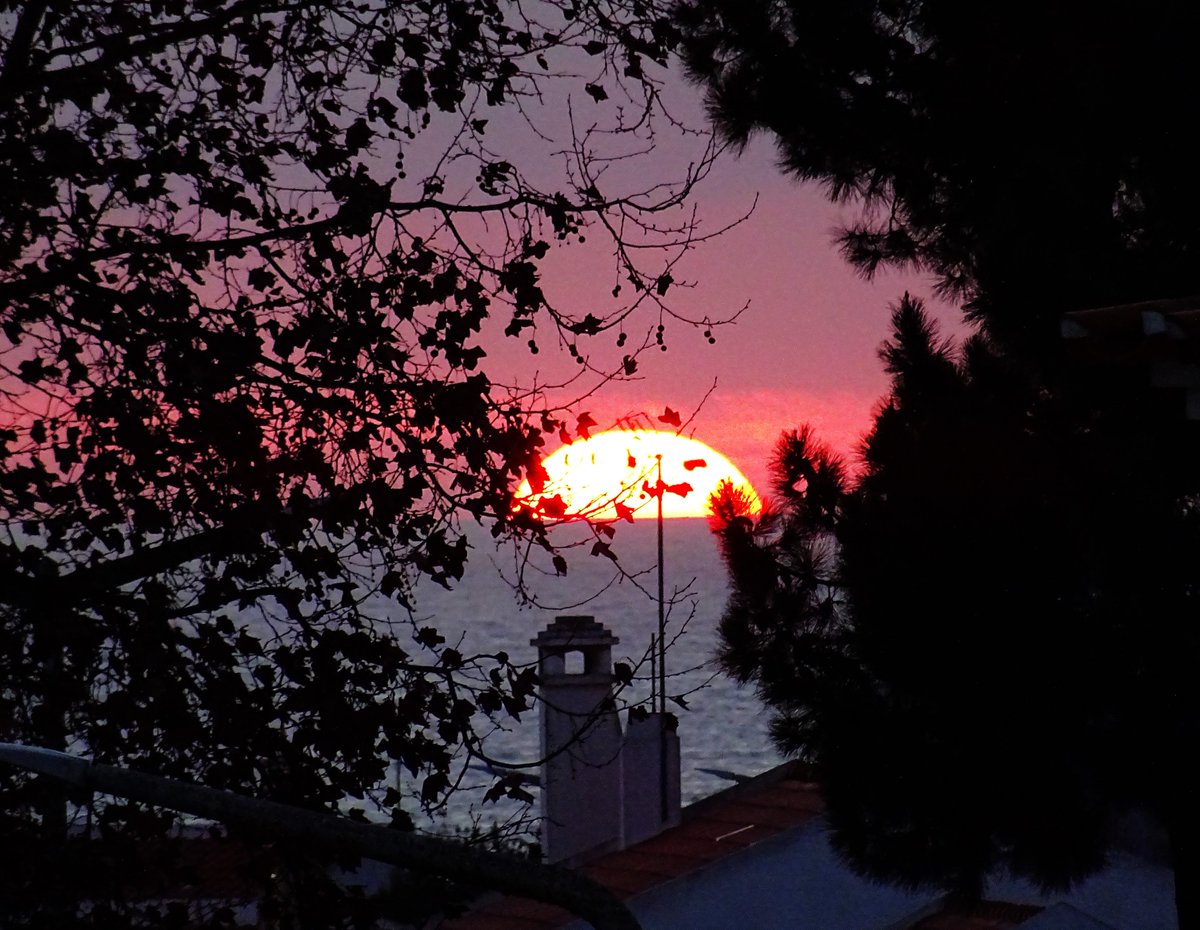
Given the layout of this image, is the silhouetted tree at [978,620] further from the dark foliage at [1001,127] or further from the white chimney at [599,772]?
the white chimney at [599,772]

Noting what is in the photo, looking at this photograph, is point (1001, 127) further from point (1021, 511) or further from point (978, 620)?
point (978, 620)

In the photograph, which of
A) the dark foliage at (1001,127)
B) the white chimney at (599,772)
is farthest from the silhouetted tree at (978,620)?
the white chimney at (599,772)

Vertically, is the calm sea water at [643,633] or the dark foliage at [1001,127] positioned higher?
the calm sea water at [643,633]

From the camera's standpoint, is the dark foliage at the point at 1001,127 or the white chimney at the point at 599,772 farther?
the white chimney at the point at 599,772

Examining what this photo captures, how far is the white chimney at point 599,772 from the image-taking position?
11.7 meters

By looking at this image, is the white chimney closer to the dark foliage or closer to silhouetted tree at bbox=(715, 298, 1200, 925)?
silhouetted tree at bbox=(715, 298, 1200, 925)

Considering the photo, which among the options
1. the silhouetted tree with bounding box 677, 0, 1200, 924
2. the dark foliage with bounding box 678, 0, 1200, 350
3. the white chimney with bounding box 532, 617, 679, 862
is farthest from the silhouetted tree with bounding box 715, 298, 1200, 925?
the white chimney with bounding box 532, 617, 679, 862

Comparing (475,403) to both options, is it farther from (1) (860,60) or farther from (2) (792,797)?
(2) (792,797)

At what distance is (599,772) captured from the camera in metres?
12.3

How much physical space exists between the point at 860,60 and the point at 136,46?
4.32 metres

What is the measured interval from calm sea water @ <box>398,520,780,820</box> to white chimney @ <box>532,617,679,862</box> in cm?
46

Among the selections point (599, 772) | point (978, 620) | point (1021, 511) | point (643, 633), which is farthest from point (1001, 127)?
point (643, 633)

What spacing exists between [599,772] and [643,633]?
365 feet

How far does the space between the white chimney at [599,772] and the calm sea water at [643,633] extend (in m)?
0.46
